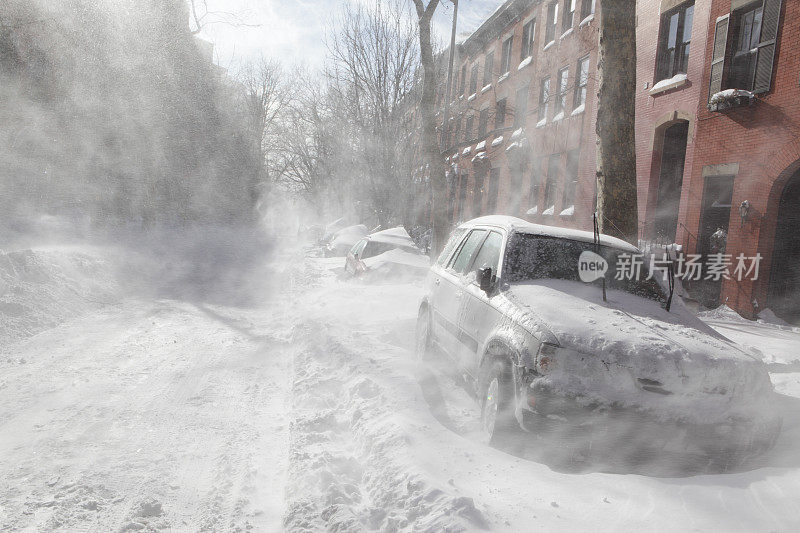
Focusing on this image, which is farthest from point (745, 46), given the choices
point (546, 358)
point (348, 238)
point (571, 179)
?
point (348, 238)

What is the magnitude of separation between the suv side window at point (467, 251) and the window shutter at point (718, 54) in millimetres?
9467

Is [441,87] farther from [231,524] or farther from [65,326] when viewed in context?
[231,524]

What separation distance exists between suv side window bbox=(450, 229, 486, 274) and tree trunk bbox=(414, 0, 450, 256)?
7.87m

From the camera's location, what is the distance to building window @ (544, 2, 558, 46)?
68.1ft

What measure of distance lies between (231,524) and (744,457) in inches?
126

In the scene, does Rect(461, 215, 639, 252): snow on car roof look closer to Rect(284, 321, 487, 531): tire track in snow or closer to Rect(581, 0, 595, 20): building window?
Rect(284, 321, 487, 531): tire track in snow

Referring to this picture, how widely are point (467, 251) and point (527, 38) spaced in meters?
20.6

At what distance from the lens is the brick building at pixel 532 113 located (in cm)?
1773

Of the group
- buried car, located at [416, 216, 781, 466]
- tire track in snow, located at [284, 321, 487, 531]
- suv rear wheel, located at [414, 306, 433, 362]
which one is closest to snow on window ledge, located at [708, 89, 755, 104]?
buried car, located at [416, 216, 781, 466]

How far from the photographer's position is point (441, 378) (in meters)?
5.57

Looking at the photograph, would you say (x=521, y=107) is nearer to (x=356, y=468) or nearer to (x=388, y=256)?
(x=388, y=256)

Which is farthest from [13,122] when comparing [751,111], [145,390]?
[751,111]

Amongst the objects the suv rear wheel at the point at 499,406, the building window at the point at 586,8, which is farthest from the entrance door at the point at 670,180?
the suv rear wheel at the point at 499,406

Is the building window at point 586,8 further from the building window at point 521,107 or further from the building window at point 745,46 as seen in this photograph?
the building window at point 745,46
